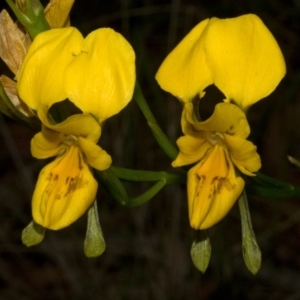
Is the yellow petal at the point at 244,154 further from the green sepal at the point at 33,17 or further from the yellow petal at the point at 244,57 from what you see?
the green sepal at the point at 33,17

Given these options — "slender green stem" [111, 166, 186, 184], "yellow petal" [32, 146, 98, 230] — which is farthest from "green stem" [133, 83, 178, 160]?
"yellow petal" [32, 146, 98, 230]

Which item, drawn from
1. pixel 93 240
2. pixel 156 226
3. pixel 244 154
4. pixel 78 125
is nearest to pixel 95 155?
pixel 78 125

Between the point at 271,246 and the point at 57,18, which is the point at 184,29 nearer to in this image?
the point at 271,246

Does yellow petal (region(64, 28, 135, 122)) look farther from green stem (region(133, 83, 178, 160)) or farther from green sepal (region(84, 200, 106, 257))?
green sepal (region(84, 200, 106, 257))

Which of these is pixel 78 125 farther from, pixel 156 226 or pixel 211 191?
pixel 156 226

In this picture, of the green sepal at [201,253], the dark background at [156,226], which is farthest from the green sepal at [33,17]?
the dark background at [156,226]

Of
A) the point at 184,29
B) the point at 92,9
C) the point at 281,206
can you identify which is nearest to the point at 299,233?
the point at 281,206

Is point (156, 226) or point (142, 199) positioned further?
point (156, 226)
